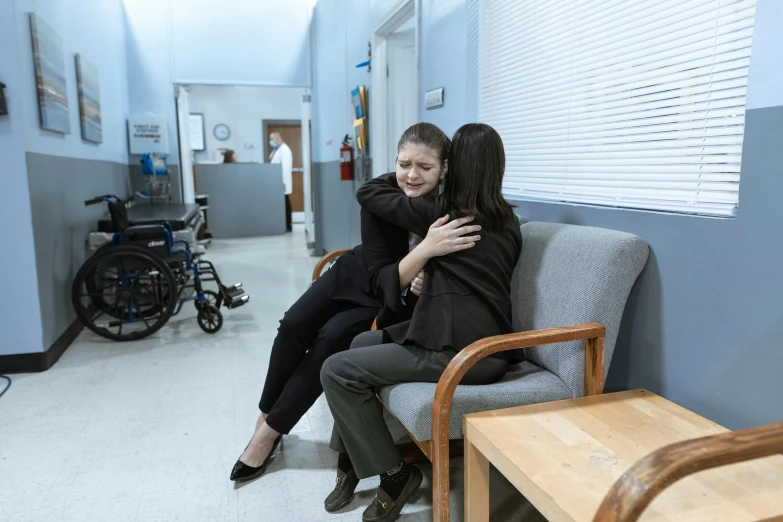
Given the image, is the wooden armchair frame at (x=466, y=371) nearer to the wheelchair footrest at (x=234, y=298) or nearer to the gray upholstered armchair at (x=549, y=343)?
the gray upholstered armchair at (x=549, y=343)

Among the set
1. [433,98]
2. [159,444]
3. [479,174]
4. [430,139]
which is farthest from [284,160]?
[479,174]

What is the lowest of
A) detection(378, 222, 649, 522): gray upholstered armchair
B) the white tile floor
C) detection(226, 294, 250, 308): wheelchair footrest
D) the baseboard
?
the white tile floor

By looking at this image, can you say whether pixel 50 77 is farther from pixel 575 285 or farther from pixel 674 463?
pixel 674 463

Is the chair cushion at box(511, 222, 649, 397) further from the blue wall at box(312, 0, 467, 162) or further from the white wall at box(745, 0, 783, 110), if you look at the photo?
the blue wall at box(312, 0, 467, 162)

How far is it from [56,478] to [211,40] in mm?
5240

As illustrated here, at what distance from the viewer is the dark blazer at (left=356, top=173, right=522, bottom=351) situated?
1530 mm

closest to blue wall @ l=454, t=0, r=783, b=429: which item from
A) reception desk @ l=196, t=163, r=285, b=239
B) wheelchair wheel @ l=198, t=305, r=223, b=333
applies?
wheelchair wheel @ l=198, t=305, r=223, b=333

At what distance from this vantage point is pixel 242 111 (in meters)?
9.84

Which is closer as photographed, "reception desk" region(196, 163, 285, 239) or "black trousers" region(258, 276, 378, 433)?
"black trousers" region(258, 276, 378, 433)

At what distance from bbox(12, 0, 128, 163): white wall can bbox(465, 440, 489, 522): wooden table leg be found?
2637mm

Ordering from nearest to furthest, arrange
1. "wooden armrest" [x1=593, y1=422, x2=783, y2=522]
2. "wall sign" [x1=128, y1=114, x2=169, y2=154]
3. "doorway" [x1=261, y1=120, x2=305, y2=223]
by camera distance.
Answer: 1. "wooden armrest" [x1=593, y1=422, x2=783, y2=522]
2. "wall sign" [x1=128, y1=114, x2=169, y2=154]
3. "doorway" [x1=261, y1=120, x2=305, y2=223]

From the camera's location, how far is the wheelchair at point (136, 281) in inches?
125

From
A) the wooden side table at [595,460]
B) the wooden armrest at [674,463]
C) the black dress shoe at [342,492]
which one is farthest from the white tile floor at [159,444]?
the wooden armrest at [674,463]

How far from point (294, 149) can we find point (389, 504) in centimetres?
928
